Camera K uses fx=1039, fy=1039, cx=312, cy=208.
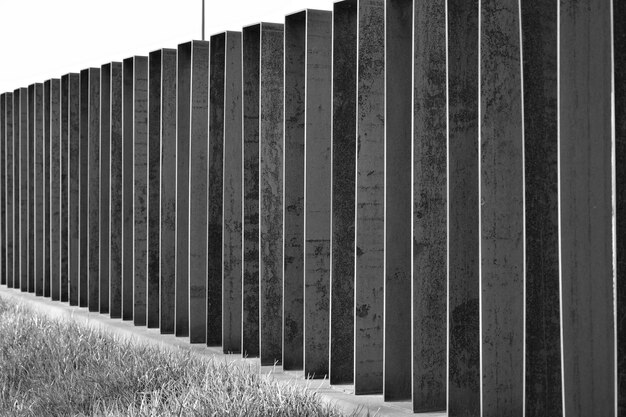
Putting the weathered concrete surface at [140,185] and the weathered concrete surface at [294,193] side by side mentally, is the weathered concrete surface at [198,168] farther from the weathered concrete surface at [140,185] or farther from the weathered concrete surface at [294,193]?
the weathered concrete surface at [294,193]

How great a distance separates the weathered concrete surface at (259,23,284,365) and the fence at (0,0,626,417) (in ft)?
0.03

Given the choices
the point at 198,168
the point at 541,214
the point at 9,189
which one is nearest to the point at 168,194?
the point at 198,168

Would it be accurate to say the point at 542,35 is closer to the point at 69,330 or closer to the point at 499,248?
the point at 499,248

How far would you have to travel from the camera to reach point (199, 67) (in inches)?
245

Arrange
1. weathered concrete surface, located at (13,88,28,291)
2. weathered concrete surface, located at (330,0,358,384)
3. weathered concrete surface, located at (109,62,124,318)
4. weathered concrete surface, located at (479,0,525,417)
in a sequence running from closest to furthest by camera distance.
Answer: weathered concrete surface, located at (479,0,525,417) < weathered concrete surface, located at (330,0,358,384) < weathered concrete surface, located at (109,62,124,318) < weathered concrete surface, located at (13,88,28,291)

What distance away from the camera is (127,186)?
719 centimetres

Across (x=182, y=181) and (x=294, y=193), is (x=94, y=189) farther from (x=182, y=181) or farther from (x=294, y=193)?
(x=294, y=193)

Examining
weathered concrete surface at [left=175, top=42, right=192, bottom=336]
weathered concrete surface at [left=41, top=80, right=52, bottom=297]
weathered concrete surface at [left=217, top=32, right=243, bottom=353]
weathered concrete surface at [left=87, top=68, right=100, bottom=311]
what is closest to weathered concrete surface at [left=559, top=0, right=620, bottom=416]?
weathered concrete surface at [left=217, top=32, right=243, bottom=353]

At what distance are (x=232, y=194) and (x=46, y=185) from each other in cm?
349

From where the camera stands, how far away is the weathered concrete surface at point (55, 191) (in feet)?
27.7

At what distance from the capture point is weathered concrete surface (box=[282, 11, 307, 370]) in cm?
514

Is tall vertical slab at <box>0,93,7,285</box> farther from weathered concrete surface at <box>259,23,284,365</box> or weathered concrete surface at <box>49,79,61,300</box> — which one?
weathered concrete surface at <box>259,23,284,365</box>

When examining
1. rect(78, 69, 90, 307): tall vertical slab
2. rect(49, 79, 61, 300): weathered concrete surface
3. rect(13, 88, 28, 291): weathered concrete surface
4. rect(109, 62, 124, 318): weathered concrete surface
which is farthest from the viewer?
rect(13, 88, 28, 291): weathered concrete surface

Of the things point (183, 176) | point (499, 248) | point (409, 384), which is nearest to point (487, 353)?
point (499, 248)
